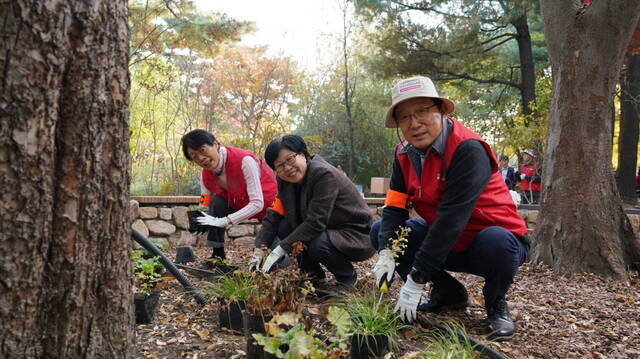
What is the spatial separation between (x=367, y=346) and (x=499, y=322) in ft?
2.71

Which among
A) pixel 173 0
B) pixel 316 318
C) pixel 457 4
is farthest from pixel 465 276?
pixel 457 4

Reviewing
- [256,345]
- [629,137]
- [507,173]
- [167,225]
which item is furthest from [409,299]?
[629,137]

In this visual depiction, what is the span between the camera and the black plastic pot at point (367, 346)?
67.6 inches

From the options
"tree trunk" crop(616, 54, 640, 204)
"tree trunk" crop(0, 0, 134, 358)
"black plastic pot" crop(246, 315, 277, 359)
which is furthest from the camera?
"tree trunk" crop(616, 54, 640, 204)

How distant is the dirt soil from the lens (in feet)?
6.35

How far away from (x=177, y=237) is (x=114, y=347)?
13.1 ft

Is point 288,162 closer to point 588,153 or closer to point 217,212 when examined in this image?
point 217,212

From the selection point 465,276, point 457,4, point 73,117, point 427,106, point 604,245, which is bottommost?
point 465,276

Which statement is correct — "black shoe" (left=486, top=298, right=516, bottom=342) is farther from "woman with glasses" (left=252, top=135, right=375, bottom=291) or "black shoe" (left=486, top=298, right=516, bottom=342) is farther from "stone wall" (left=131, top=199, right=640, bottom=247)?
"stone wall" (left=131, top=199, right=640, bottom=247)

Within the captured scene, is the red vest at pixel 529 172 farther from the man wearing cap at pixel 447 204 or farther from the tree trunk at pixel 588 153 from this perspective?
the man wearing cap at pixel 447 204

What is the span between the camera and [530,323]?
95.7 inches

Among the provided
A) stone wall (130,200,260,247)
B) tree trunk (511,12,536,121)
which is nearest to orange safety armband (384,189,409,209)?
stone wall (130,200,260,247)

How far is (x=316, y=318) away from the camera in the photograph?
220 centimetres

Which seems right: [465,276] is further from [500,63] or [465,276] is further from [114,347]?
[500,63]
